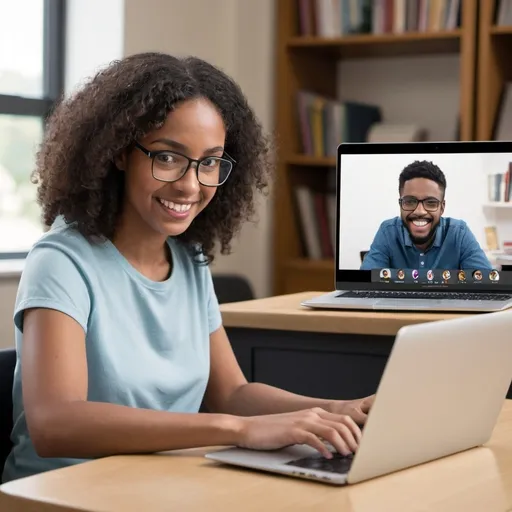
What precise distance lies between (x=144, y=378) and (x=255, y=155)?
0.48 m

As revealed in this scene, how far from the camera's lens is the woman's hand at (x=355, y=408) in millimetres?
1366

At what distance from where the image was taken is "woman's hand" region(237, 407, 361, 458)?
1168 mm

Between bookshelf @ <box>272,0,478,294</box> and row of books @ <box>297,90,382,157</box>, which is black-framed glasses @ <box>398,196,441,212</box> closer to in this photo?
bookshelf @ <box>272,0,478,294</box>

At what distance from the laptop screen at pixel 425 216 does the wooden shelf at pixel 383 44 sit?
1526 millimetres

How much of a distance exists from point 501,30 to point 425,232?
1560 millimetres

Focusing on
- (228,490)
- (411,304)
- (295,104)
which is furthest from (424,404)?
(295,104)

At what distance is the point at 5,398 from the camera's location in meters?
1.51

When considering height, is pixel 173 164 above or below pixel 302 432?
above

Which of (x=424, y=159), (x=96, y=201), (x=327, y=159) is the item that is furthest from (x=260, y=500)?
(x=327, y=159)

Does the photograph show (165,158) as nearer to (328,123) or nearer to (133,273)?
(133,273)

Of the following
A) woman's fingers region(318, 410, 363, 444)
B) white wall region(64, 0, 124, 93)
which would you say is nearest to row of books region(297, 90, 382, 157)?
white wall region(64, 0, 124, 93)

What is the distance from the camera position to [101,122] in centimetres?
157

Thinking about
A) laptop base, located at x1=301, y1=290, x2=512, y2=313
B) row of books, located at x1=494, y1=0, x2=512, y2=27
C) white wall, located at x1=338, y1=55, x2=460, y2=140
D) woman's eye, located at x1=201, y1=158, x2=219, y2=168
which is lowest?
laptop base, located at x1=301, y1=290, x2=512, y2=313

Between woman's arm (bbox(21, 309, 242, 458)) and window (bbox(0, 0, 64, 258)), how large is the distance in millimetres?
2164
